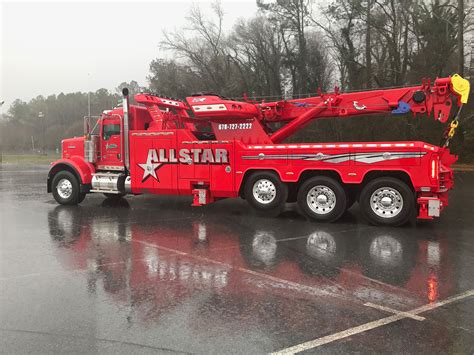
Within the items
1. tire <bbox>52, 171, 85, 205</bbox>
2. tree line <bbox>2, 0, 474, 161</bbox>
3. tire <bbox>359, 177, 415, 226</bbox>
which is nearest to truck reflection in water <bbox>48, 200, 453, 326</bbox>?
tire <bbox>359, 177, 415, 226</bbox>

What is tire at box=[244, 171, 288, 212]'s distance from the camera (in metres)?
10.1

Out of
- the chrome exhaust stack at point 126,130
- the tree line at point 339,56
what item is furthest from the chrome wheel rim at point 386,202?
the tree line at point 339,56

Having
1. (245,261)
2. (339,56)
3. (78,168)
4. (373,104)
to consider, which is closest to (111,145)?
(78,168)

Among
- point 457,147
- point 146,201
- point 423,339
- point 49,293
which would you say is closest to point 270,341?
point 423,339

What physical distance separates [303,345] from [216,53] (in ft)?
139

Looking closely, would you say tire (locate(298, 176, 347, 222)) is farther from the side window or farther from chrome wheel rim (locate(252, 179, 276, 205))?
the side window

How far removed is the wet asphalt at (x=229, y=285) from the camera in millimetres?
3861

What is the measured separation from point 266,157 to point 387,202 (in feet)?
9.19

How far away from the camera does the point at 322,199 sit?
9617 millimetres

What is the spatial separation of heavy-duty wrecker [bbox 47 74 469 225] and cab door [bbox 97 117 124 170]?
1.1 inches

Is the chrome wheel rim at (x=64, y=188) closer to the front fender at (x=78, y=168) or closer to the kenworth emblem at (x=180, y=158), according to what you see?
the front fender at (x=78, y=168)

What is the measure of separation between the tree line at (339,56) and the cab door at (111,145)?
666 inches

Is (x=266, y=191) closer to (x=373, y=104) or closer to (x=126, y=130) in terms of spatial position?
(x=373, y=104)

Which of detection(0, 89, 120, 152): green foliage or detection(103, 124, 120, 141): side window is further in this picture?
detection(0, 89, 120, 152): green foliage
